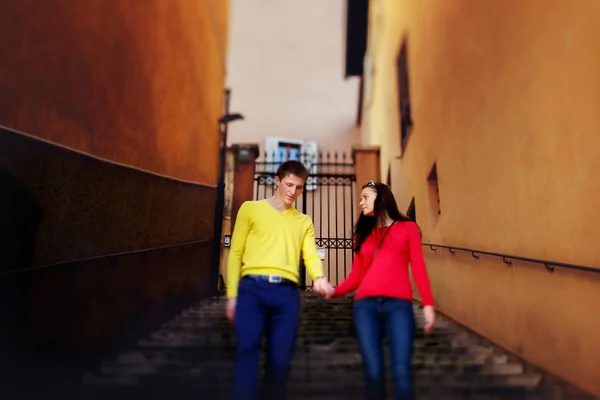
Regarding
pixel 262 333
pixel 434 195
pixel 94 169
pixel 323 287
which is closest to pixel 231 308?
pixel 262 333

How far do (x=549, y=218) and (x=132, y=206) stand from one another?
128 inches

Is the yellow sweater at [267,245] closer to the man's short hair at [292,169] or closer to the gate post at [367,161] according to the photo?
the man's short hair at [292,169]

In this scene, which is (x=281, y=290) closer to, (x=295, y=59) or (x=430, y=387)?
(x=430, y=387)

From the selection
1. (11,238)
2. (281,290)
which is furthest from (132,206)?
(281,290)

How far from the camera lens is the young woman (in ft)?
5.64

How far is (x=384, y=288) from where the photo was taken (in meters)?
1.80

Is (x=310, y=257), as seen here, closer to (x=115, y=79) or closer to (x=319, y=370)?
(x=319, y=370)

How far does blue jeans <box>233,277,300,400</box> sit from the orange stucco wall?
5.33ft

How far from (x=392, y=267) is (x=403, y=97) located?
19.3 ft

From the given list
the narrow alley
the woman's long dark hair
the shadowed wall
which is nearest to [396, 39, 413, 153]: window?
the narrow alley

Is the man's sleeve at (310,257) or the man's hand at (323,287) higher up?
the man's sleeve at (310,257)

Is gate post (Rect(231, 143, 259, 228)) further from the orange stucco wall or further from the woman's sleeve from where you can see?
the woman's sleeve

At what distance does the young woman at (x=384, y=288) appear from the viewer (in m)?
1.72

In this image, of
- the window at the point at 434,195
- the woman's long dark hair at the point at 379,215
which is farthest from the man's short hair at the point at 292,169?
the window at the point at 434,195
